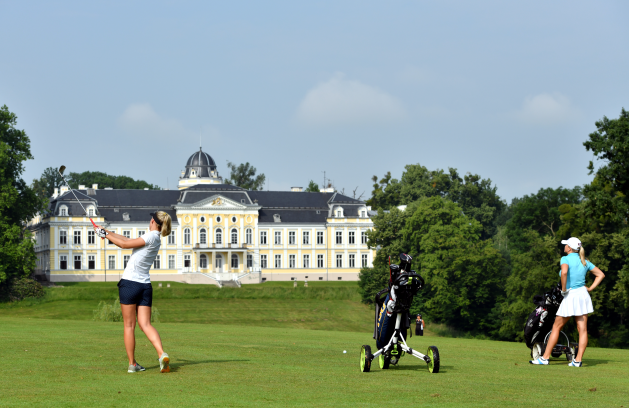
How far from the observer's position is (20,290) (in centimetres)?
5322

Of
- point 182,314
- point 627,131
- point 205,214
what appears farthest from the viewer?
point 205,214

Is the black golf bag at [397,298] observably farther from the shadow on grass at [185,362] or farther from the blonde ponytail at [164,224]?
the blonde ponytail at [164,224]

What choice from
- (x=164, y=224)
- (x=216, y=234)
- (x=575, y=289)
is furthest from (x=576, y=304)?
(x=216, y=234)

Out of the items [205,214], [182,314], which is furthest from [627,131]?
[205,214]

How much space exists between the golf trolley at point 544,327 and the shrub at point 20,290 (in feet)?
153

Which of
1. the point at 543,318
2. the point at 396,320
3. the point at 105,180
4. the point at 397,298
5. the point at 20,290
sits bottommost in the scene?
the point at 20,290

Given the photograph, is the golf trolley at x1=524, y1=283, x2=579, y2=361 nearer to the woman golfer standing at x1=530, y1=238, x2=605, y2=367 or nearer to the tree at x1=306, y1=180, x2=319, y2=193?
the woman golfer standing at x1=530, y1=238, x2=605, y2=367

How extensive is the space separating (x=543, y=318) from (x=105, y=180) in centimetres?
11124

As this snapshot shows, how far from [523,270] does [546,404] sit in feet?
128

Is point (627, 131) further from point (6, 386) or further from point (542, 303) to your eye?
point (6, 386)

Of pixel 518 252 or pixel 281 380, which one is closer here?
pixel 281 380

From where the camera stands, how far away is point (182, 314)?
52.9 meters

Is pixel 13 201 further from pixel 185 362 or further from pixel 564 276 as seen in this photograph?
pixel 564 276

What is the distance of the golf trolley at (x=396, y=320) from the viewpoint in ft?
30.3
